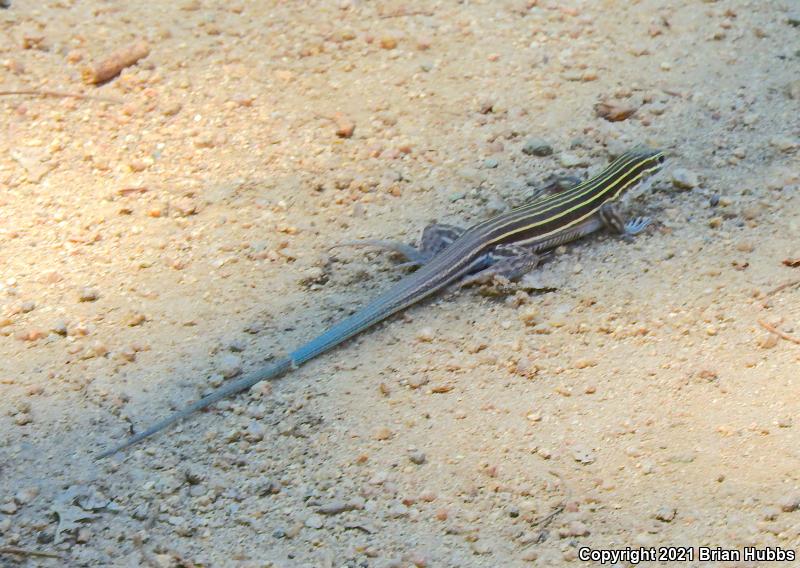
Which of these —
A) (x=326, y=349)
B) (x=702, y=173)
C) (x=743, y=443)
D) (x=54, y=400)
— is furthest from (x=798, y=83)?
(x=54, y=400)

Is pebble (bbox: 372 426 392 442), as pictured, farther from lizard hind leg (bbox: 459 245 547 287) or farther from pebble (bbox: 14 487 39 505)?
pebble (bbox: 14 487 39 505)

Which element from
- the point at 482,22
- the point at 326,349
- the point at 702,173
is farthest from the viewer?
the point at 482,22

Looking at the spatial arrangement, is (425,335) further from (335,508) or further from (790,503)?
(790,503)

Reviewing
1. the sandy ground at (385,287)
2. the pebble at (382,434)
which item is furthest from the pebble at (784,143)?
the pebble at (382,434)

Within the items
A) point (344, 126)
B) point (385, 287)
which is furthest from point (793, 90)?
point (385, 287)

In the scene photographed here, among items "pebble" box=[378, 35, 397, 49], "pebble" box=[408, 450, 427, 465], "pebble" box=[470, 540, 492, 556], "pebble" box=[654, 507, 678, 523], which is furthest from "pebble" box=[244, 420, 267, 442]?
"pebble" box=[378, 35, 397, 49]

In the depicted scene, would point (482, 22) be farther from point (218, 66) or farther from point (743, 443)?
point (743, 443)
